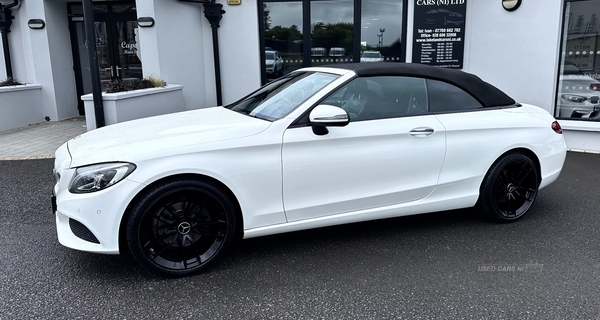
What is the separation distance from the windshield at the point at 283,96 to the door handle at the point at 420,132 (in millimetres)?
789

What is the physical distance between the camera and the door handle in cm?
405

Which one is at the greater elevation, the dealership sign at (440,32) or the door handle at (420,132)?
the dealership sign at (440,32)

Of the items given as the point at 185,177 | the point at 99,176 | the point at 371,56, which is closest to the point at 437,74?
the point at 185,177

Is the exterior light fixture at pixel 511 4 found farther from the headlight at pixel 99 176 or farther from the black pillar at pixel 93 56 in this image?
the headlight at pixel 99 176

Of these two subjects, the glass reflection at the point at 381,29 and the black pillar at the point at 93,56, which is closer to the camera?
the black pillar at the point at 93,56

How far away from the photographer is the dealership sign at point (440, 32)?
29.6 ft

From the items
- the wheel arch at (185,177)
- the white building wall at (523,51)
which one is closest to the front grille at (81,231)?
the wheel arch at (185,177)

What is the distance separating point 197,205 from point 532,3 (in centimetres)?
738

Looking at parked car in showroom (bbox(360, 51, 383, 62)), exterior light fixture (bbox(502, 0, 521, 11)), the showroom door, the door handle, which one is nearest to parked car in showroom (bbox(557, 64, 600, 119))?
exterior light fixture (bbox(502, 0, 521, 11))

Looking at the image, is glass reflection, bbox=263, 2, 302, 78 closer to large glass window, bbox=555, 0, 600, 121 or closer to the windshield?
large glass window, bbox=555, 0, 600, 121

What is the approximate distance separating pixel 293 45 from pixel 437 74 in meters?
5.88

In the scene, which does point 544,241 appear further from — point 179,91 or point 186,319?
point 179,91

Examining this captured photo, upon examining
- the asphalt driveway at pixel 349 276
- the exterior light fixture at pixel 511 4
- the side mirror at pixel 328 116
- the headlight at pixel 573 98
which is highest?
the exterior light fixture at pixel 511 4

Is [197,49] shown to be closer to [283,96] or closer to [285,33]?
[285,33]
